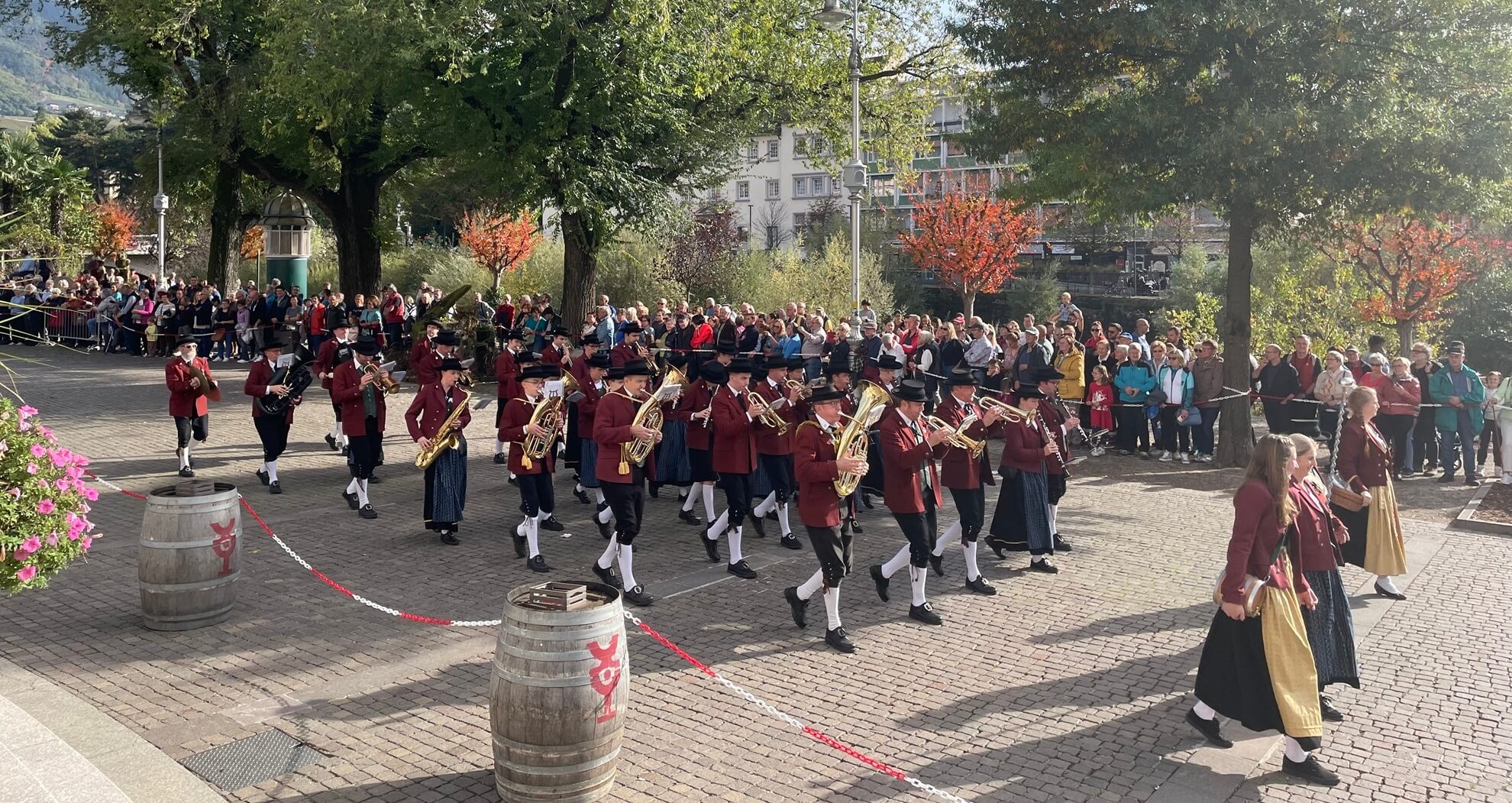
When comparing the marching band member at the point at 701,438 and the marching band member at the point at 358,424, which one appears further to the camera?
the marching band member at the point at 358,424

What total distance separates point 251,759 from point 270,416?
8453mm

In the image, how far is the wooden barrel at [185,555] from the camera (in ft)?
29.6

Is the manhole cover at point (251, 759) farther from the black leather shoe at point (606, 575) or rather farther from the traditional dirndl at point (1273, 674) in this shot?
the traditional dirndl at point (1273, 674)

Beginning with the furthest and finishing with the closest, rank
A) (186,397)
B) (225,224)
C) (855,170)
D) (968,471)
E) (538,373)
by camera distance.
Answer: (225,224) → (855,170) → (186,397) → (538,373) → (968,471)

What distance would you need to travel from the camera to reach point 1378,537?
396 inches

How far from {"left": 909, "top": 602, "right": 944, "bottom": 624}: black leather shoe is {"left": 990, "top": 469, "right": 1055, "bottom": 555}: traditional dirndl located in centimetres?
179

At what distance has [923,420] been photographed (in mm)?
10625

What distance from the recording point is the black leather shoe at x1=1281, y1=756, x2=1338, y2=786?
684 centimetres

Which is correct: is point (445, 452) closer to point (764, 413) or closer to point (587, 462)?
point (587, 462)

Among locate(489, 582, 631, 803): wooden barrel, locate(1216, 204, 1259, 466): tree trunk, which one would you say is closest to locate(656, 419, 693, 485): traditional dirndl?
locate(489, 582, 631, 803): wooden barrel

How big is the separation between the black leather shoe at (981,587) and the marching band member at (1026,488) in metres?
0.72

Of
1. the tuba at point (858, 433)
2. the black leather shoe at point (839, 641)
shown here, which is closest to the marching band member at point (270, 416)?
the tuba at point (858, 433)

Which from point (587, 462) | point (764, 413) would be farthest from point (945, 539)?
point (587, 462)

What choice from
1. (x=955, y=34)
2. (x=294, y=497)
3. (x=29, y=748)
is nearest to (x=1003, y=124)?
(x=955, y=34)
